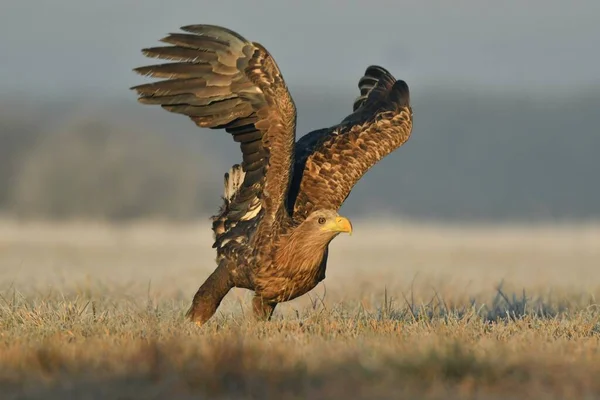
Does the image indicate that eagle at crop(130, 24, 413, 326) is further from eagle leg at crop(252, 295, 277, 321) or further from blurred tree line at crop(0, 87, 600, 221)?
blurred tree line at crop(0, 87, 600, 221)

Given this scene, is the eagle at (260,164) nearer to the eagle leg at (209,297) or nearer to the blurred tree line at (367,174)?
the eagle leg at (209,297)

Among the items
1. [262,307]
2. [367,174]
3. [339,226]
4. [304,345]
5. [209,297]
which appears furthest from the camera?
[367,174]

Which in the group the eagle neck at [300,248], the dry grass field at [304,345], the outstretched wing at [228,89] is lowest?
the dry grass field at [304,345]

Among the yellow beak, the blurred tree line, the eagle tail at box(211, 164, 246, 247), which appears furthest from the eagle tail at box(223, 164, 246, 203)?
the blurred tree line

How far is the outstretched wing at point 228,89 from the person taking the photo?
8.87m

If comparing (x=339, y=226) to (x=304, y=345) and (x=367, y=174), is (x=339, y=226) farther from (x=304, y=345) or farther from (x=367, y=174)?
(x=367, y=174)

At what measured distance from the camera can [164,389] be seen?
6031 mm

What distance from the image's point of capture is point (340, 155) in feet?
33.4

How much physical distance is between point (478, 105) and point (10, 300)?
287 feet

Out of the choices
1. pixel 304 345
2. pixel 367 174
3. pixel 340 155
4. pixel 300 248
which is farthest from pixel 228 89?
pixel 367 174

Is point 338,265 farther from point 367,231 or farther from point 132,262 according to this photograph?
point 367,231

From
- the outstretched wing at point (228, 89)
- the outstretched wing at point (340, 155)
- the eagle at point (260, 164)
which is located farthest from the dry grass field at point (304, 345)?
the outstretched wing at point (228, 89)

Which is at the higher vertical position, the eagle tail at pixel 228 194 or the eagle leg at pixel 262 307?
the eagle tail at pixel 228 194

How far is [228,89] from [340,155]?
1.50m
